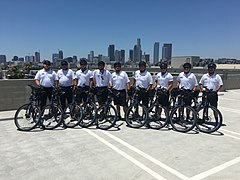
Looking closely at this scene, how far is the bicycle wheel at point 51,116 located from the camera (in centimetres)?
607

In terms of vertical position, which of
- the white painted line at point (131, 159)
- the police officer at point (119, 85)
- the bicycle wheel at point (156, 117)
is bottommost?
the white painted line at point (131, 159)

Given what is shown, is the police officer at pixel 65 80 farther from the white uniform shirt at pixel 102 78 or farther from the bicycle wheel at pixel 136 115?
the bicycle wheel at pixel 136 115

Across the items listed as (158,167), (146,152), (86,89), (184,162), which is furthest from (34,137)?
(184,162)

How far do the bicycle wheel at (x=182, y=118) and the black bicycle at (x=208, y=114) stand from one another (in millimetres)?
244

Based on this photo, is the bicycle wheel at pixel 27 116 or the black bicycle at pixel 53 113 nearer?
the bicycle wheel at pixel 27 116

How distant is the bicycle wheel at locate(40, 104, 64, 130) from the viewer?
239 inches

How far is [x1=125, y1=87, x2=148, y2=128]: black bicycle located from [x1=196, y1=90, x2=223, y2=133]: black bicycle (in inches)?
57.5

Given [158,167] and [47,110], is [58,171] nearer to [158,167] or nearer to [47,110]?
[158,167]

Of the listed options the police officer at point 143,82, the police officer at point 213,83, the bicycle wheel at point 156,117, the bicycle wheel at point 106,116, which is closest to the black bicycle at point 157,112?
the bicycle wheel at point 156,117

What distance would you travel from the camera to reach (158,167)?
3.92 metres

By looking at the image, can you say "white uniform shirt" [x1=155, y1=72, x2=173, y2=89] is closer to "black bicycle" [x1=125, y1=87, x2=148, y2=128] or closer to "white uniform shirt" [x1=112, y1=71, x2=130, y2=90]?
"black bicycle" [x1=125, y1=87, x2=148, y2=128]

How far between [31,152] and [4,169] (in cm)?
74

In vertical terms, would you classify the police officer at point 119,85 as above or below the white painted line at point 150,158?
above

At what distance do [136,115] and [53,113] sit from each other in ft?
7.40
